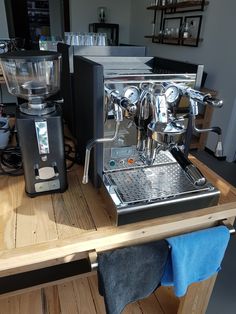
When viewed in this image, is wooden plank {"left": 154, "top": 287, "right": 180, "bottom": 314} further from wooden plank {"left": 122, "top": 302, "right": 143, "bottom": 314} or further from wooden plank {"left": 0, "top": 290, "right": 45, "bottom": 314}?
wooden plank {"left": 0, "top": 290, "right": 45, "bottom": 314}

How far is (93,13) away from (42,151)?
4501 mm

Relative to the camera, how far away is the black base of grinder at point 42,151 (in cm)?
57

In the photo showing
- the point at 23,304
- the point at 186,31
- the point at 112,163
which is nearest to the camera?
the point at 112,163

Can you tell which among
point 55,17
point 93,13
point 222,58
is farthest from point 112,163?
point 55,17

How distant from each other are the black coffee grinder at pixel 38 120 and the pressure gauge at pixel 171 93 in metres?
0.27

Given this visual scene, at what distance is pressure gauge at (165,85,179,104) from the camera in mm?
612

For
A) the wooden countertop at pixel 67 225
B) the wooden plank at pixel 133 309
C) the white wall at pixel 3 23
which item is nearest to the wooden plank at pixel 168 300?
the wooden plank at pixel 133 309

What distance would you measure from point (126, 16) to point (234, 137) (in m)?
3.28

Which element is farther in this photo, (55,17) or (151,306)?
(55,17)

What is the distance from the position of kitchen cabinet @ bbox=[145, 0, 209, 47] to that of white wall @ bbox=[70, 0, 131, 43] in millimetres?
1087

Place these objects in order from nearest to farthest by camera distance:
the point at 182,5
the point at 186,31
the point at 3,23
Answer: the point at 182,5 → the point at 186,31 → the point at 3,23

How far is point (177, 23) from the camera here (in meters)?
3.13

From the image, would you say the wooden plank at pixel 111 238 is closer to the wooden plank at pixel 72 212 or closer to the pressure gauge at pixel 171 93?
the wooden plank at pixel 72 212

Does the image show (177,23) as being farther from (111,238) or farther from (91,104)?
(111,238)
